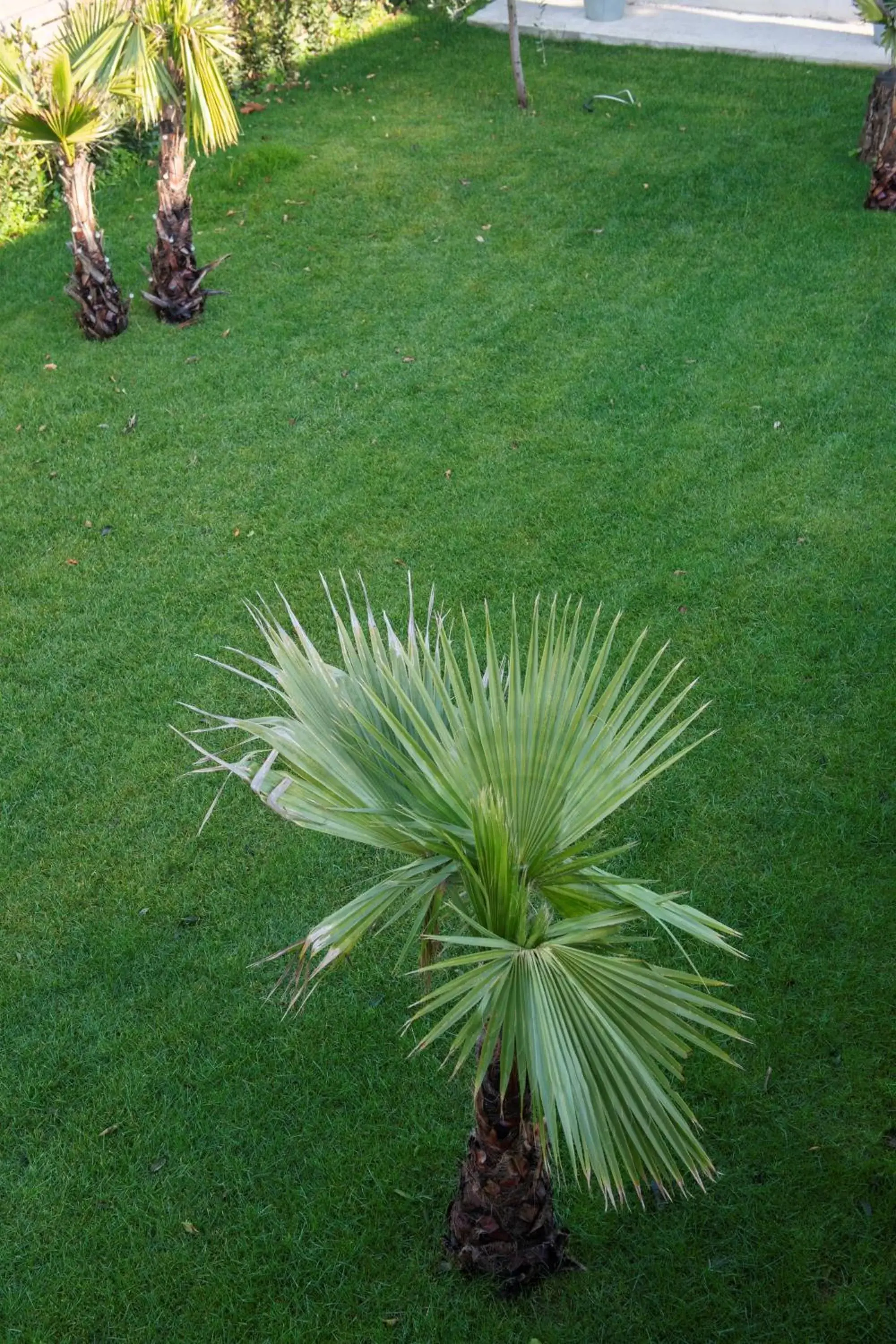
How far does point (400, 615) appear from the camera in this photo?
6.04m

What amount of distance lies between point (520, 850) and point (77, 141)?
21.5 ft

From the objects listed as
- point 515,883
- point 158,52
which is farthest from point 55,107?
point 515,883

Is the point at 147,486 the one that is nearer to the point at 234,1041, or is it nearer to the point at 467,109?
the point at 234,1041

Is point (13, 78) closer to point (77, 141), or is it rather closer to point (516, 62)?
point (77, 141)

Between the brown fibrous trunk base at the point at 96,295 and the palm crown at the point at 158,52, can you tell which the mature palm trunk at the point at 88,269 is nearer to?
the brown fibrous trunk base at the point at 96,295

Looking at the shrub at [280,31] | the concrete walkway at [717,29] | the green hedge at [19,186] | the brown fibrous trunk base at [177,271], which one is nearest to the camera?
the brown fibrous trunk base at [177,271]

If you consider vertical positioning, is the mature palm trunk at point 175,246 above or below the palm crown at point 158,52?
below

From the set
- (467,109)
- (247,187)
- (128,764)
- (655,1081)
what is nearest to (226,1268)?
(655,1081)

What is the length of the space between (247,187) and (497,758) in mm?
8929

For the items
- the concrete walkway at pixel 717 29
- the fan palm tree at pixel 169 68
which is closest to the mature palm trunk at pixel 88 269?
the fan palm tree at pixel 169 68

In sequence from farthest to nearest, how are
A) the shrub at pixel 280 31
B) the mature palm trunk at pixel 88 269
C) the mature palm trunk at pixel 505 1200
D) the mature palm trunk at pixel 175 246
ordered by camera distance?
the shrub at pixel 280 31 < the mature palm trunk at pixel 175 246 < the mature palm trunk at pixel 88 269 < the mature palm trunk at pixel 505 1200

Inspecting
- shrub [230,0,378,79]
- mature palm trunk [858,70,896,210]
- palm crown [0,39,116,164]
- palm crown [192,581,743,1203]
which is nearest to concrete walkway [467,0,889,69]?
shrub [230,0,378,79]

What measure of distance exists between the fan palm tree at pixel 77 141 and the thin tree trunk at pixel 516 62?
171 inches

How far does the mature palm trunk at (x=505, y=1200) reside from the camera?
10.2 feet
